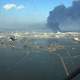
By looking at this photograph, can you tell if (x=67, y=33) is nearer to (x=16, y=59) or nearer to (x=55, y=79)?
(x=16, y=59)

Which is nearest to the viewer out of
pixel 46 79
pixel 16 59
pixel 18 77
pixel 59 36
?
pixel 46 79

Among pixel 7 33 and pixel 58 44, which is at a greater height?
pixel 7 33

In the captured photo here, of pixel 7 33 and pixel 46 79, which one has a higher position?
pixel 7 33

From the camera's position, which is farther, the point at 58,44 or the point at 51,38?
the point at 51,38

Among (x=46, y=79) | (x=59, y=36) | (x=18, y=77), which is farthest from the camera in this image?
(x=59, y=36)

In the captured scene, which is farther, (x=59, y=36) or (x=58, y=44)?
(x=59, y=36)

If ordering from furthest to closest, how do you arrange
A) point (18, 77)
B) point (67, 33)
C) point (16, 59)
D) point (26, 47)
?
point (67, 33)
point (26, 47)
point (16, 59)
point (18, 77)

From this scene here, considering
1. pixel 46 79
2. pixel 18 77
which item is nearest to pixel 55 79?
pixel 46 79

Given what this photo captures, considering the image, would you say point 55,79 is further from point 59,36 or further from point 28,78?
point 59,36

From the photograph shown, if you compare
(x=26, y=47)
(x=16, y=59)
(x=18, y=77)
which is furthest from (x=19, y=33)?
(x=18, y=77)
